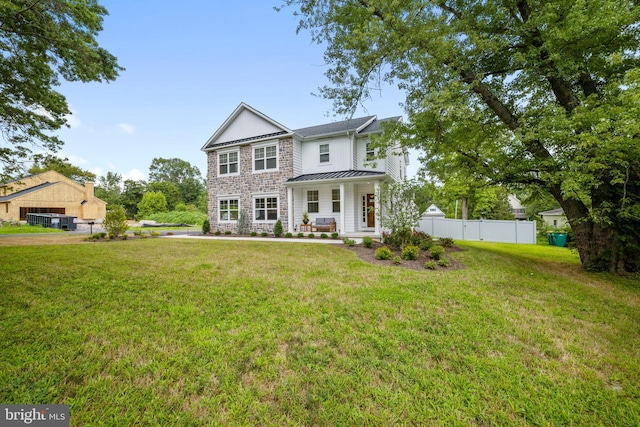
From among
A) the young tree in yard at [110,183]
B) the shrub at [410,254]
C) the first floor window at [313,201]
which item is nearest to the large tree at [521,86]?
the shrub at [410,254]

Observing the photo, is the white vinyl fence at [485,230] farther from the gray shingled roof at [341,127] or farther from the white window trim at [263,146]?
the white window trim at [263,146]

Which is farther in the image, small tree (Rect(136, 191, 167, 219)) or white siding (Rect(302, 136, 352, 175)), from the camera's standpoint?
small tree (Rect(136, 191, 167, 219))

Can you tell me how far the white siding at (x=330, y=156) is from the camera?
13.7 meters

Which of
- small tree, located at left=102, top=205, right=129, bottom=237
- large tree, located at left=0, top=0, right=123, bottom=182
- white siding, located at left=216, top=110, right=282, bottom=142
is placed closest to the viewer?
large tree, located at left=0, top=0, right=123, bottom=182

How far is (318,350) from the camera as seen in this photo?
286 cm

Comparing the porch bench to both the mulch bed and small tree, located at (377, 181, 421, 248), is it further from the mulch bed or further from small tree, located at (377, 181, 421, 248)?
small tree, located at (377, 181, 421, 248)

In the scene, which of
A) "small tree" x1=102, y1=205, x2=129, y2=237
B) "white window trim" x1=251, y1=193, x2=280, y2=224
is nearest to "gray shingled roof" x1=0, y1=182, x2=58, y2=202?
"small tree" x1=102, y1=205, x2=129, y2=237

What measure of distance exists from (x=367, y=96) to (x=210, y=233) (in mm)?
12649

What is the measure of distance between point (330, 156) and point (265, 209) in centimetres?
489

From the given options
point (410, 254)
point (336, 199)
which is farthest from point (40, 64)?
point (336, 199)

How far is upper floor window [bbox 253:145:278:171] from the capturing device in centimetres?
1465

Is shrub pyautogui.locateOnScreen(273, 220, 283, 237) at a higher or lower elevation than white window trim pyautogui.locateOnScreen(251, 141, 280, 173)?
lower

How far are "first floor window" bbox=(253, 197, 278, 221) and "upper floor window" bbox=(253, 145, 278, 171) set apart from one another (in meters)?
1.84

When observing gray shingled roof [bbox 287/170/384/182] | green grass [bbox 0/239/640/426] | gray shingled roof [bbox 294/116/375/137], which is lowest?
green grass [bbox 0/239/640/426]
